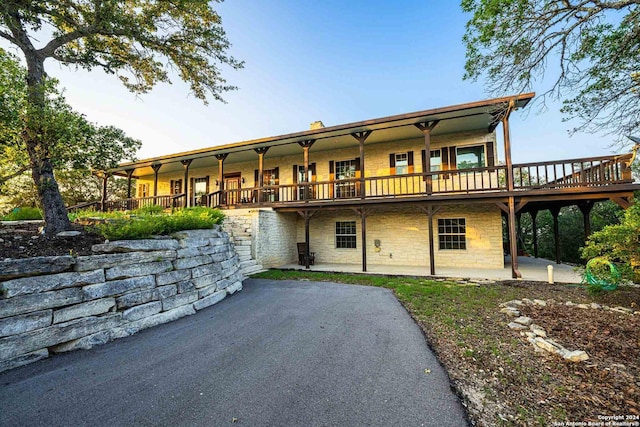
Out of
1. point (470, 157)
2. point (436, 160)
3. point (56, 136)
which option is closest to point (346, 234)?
point (436, 160)

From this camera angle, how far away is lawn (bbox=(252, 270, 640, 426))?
215 cm

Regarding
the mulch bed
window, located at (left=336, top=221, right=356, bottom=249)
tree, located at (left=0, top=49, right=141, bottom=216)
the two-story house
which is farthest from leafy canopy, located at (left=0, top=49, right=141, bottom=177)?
window, located at (left=336, top=221, right=356, bottom=249)

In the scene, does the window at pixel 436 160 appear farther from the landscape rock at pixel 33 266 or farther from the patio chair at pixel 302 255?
the landscape rock at pixel 33 266

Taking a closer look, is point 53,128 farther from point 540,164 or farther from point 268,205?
point 540,164

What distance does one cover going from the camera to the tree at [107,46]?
14.2ft

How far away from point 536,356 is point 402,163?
354 inches

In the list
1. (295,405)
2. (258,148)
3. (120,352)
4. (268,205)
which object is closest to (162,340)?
(120,352)

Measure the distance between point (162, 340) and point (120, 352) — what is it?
1.55ft

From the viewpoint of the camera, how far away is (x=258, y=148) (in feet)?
37.9

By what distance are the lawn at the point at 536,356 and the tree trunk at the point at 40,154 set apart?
6590 mm

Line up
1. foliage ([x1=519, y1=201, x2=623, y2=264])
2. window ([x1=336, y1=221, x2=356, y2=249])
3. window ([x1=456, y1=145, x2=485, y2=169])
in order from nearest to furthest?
window ([x1=456, y1=145, x2=485, y2=169]), window ([x1=336, y1=221, x2=356, y2=249]), foliage ([x1=519, y1=201, x2=623, y2=264])

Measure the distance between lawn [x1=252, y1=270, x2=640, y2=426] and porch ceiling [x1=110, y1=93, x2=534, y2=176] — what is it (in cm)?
560

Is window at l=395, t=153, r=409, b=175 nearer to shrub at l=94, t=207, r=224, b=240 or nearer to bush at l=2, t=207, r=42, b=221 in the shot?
shrub at l=94, t=207, r=224, b=240

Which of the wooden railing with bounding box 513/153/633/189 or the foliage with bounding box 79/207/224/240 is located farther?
the wooden railing with bounding box 513/153/633/189
